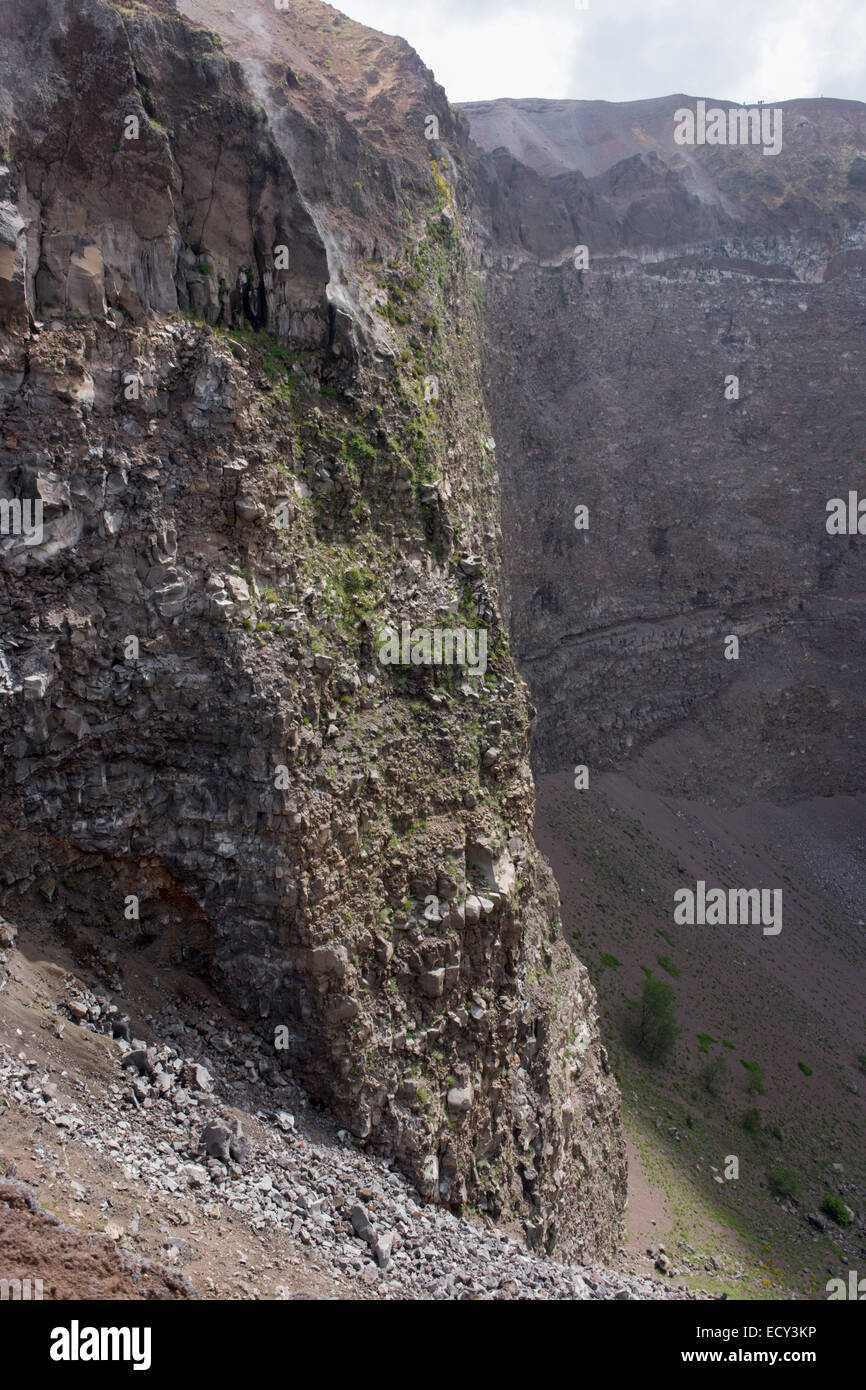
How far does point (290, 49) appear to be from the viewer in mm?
23047

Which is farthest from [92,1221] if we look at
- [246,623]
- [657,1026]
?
[657,1026]

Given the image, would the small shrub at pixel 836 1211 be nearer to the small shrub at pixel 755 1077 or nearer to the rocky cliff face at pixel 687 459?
→ the small shrub at pixel 755 1077

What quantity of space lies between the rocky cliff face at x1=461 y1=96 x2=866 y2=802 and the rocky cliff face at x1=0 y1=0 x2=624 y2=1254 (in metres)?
28.0

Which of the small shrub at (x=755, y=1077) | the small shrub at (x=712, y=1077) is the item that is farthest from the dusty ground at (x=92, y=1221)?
the small shrub at (x=755, y=1077)

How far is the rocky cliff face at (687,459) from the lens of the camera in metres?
48.5

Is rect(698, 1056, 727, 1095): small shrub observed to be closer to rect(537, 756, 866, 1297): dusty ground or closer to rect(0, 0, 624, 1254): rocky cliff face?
rect(537, 756, 866, 1297): dusty ground

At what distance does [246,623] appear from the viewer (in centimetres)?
1582

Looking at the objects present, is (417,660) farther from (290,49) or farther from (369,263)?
(290,49)

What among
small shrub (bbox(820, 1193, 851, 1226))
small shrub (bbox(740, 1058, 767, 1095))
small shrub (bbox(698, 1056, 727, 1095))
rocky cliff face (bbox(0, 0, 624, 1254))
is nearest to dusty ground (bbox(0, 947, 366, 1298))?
rocky cliff face (bbox(0, 0, 624, 1254))

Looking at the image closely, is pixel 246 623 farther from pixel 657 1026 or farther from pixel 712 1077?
pixel 712 1077

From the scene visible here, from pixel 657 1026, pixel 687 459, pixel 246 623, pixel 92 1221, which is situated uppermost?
pixel 687 459

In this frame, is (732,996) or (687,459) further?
(687,459)

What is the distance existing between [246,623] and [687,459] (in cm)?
4137
